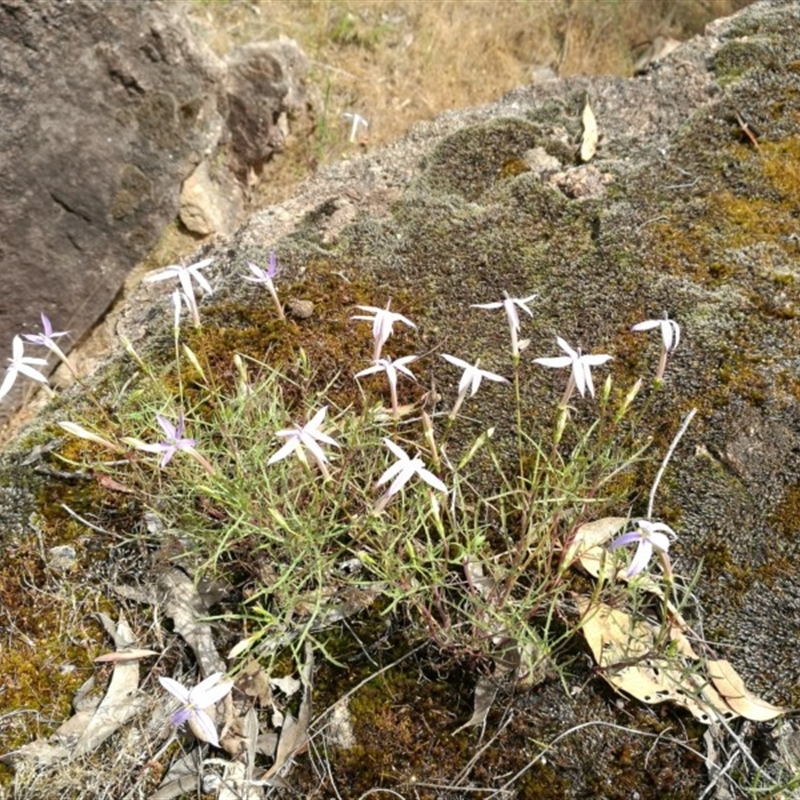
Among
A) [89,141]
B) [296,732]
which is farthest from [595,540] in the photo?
[89,141]

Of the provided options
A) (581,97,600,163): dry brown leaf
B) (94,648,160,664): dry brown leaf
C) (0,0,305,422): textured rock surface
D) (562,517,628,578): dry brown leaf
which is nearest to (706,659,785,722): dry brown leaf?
(562,517,628,578): dry brown leaf

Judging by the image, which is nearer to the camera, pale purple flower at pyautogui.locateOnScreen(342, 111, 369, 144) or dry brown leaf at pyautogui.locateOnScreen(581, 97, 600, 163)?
dry brown leaf at pyautogui.locateOnScreen(581, 97, 600, 163)

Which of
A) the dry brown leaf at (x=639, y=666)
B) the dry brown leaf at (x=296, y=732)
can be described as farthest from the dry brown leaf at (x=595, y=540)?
the dry brown leaf at (x=296, y=732)

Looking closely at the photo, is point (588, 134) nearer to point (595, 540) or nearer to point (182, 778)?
point (595, 540)

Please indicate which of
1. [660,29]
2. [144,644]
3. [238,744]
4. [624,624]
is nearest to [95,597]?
[144,644]

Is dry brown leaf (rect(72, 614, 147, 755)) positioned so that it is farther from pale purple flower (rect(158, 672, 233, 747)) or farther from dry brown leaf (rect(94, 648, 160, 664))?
pale purple flower (rect(158, 672, 233, 747))

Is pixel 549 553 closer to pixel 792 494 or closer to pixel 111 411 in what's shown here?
pixel 792 494
